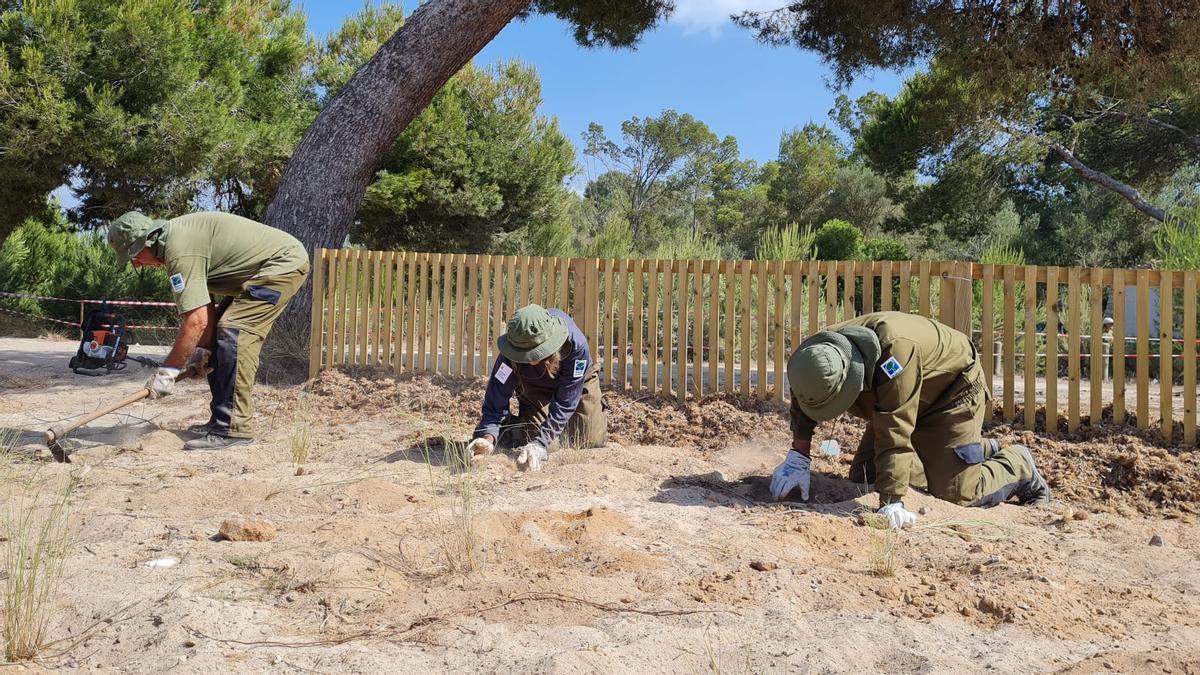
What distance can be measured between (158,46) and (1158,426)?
13.7m

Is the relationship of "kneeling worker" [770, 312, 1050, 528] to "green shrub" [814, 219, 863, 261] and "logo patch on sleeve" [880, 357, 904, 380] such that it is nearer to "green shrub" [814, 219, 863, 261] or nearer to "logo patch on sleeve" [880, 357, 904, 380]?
"logo patch on sleeve" [880, 357, 904, 380]

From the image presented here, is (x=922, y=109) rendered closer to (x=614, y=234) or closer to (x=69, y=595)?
(x=614, y=234)

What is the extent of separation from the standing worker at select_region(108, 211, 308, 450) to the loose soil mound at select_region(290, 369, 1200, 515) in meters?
1.25

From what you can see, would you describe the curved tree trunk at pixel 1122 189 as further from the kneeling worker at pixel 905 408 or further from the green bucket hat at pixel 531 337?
the green bucket hat at pixel 531 337

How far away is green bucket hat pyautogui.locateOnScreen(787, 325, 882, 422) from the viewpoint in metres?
3.86

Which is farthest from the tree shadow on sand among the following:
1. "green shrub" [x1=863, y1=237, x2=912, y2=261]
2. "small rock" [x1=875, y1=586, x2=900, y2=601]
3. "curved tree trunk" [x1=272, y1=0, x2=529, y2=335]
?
"green shrub" [x1=863, y1=237, x2=912, y2=261]

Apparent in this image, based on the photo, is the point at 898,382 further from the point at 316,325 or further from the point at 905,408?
the point at 316,325

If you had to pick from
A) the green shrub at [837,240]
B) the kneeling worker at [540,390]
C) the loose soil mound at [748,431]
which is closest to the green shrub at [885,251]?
the green shrub at [837,240]

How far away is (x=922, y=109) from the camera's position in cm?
1673

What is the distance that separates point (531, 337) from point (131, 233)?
270cm

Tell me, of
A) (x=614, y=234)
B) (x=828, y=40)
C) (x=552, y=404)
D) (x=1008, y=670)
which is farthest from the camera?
(x=614, y=234)

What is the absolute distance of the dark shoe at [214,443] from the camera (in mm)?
5682

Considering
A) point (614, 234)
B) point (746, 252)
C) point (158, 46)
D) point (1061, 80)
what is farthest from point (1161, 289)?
point (746, 252)

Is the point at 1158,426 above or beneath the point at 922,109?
beneath
